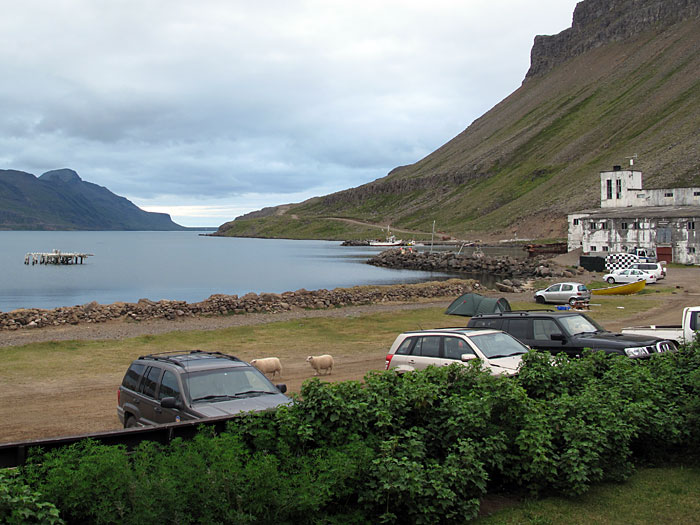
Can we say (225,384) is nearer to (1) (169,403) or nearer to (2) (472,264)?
(1) (169,403)

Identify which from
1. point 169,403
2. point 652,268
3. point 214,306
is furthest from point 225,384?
point 652,268

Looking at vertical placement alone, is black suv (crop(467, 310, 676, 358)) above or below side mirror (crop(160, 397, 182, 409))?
above

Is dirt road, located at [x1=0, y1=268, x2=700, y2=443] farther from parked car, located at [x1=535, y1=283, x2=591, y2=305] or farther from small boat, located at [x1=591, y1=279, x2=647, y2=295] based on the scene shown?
parked car, located at [x1=535, y1=283, x2=591, y2=305]

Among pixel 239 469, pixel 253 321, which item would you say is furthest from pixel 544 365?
pixel 253 321

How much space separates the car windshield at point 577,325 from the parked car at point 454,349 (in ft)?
8.39

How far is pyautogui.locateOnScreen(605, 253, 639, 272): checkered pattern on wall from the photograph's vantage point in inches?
2382

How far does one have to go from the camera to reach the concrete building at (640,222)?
65.8m

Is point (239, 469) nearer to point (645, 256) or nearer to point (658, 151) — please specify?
point (645, 256)

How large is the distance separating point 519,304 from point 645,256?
3368 cm

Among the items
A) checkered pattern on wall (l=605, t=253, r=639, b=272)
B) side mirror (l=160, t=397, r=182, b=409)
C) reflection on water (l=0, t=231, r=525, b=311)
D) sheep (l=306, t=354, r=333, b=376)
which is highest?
checkered pattern on wall (l=605, t=253, r=639, b=272)

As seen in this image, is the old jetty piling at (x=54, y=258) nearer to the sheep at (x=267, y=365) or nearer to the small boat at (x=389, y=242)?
the small boat at (x=389, y=242)

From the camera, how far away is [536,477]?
26.3 ft

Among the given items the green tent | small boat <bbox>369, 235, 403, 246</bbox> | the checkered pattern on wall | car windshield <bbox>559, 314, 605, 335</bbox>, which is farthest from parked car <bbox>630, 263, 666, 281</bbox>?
small boat <bbox>369, 235, 403, 246</bbox>

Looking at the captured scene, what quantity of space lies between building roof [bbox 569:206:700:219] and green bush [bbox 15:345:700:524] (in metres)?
65.1
